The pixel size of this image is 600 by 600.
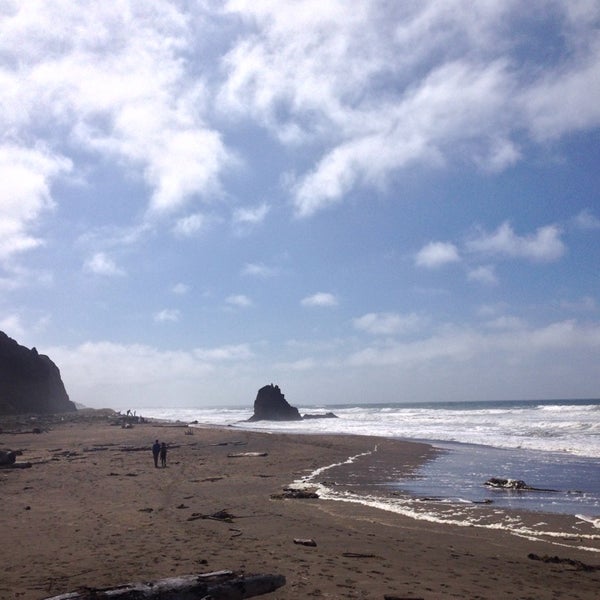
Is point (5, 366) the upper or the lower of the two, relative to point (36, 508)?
upper

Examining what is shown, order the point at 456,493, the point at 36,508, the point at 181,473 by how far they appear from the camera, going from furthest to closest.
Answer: the point at 181,473 < the point at 456,493 < the point at 36,508

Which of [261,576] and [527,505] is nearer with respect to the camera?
[261,576]

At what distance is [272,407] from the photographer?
92750 millimetres

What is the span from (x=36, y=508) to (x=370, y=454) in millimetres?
18506

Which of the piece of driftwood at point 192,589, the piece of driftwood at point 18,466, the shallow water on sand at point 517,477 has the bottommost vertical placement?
the shallow water on sand at point 517,477

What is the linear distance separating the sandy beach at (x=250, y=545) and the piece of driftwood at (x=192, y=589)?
1.07ft

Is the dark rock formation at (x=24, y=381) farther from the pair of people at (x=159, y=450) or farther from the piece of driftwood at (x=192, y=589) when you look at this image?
the piece of driftwood at (x=192, y=589)

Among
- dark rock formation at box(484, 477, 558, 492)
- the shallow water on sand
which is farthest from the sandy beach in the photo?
dark rock formation at box(484, 477, 558, 492)

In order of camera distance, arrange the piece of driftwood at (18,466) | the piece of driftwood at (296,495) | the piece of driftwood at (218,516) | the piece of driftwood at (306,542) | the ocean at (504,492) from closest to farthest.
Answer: the piece of driftwood at (306,542) < the piece of driftwood at (218,516) < the ocean at (504,492) < the piece of driftwood at (296,495) < the piece of driftwood at (18,466)

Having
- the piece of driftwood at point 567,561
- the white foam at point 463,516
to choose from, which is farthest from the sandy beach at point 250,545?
the white foam at point 463,516

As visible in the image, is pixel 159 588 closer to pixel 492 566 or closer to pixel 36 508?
pixel 492 566

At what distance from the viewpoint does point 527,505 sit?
14.6 m

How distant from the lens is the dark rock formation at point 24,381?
7519cm

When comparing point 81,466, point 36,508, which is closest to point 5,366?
point 81,466
